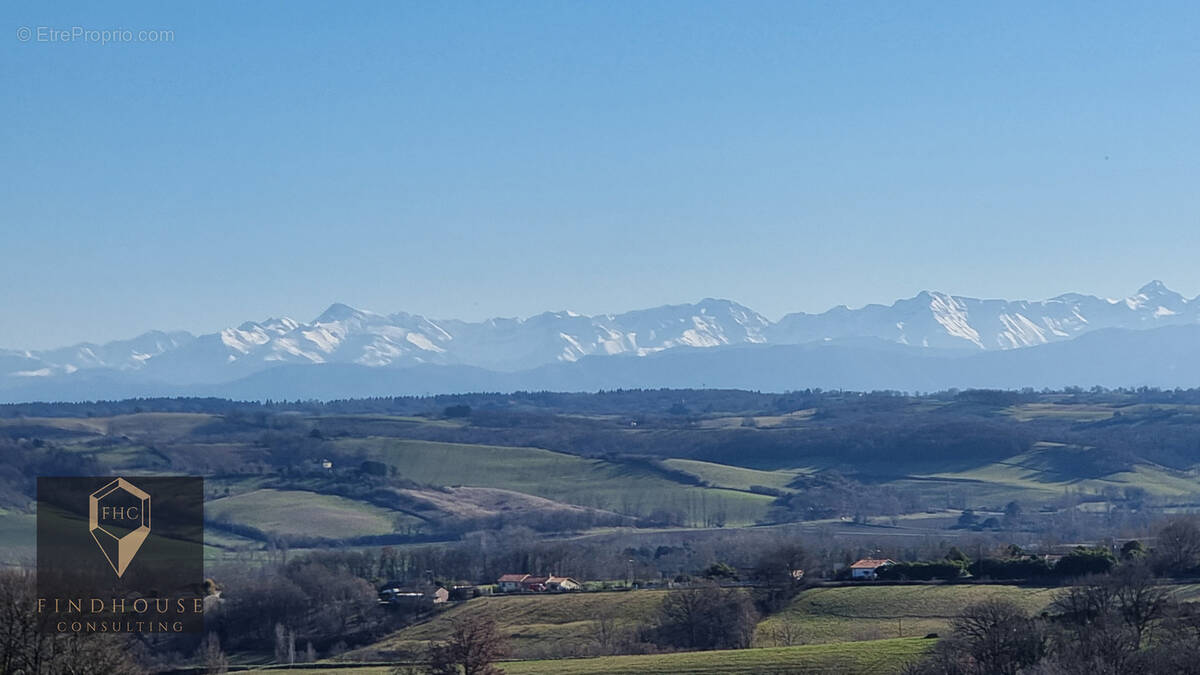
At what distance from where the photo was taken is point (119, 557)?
79.6m

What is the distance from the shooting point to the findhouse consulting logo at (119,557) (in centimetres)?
5031

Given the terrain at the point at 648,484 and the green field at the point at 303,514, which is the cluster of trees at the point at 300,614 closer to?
the terrain at the point at 648,484

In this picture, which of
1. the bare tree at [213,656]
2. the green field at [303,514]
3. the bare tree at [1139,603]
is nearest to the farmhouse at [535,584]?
the bare tree at [213,656]

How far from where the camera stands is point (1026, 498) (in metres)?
156

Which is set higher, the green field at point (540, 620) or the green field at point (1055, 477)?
Answer: the green field at point (1055, 477)

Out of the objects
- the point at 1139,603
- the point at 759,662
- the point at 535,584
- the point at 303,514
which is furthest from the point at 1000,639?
the point at 303,514

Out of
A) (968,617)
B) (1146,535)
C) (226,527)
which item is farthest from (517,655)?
(226,527)

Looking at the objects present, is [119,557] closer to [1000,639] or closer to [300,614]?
[300,614]

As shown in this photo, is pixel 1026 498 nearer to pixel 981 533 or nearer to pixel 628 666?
pixel 981 533

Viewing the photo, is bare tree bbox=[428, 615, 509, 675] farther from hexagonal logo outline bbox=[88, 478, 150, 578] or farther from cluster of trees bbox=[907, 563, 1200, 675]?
hexagonal logo outline bbox=[88, 478, 150, 578]

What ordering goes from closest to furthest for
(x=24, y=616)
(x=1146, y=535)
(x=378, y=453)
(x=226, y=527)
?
(x=24, y=616), (x=1146, y=535), (x=226, y=527), (x=378, y=453)

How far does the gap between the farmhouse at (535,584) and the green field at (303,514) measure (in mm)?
55066

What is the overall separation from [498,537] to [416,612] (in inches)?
2266

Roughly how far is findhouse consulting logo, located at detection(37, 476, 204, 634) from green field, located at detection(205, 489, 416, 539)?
25.8ft
